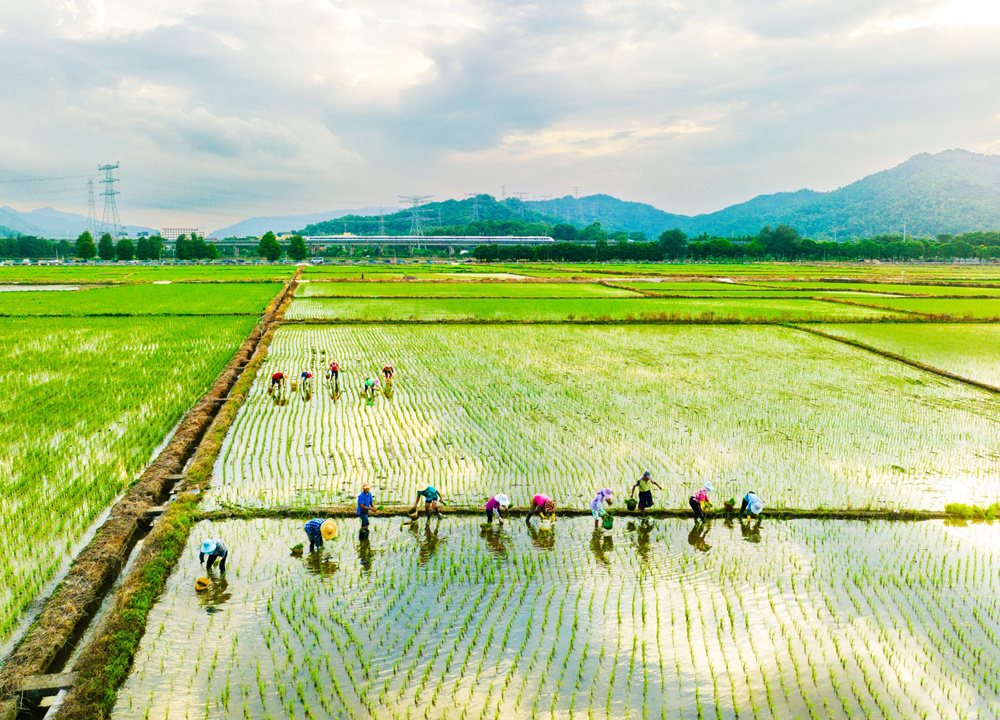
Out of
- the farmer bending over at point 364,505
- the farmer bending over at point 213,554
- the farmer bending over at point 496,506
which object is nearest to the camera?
the farmer bending over at point 213,554

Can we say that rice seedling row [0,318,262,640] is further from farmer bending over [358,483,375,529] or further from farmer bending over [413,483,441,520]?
farmer bending over [413,483,441,520]

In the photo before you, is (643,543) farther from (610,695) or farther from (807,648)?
(610,695)

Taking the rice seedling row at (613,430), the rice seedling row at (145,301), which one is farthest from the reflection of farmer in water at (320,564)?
the rice seedling row at (145,301)

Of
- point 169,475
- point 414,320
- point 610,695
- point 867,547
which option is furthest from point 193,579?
point 414,320

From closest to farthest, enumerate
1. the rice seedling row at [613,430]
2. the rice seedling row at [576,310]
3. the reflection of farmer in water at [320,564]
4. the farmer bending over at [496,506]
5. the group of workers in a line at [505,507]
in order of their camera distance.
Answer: the reflection of farmer in water at [320,564], the group of workers in a line at [505,507], the farmer bending over at [496,506], the rice seedling row at [613,430], the rice seedling row at [576,310]

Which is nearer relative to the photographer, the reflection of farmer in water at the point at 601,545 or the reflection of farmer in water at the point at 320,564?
the reflection of farmer in water at the point at 320,564

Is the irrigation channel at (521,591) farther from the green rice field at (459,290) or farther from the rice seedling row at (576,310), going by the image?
the green rice field at (459,290)
